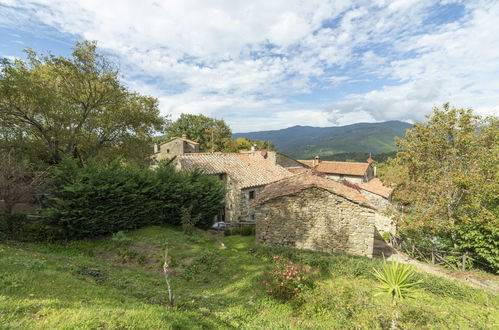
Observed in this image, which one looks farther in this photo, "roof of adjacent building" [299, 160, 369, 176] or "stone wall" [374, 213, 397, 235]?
"roof of adjacent building" [299, 160, 369, 176]

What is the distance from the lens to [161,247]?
40.6 feet

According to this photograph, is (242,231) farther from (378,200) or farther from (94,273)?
(378,200)

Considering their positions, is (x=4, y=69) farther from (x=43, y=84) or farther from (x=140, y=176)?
(x=140, y=176)

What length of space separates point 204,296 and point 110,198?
9108mm

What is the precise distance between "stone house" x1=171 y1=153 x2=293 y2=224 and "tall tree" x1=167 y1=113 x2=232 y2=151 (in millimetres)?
30125

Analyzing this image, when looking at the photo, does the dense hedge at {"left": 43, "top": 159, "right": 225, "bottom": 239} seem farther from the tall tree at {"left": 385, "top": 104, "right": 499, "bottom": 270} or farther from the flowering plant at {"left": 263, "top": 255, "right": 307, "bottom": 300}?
the tall tree at {"left": 385, "top": 104, "right": 499, "bottom": 270}

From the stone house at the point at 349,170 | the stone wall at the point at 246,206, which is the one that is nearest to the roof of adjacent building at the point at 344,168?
the stone house at the point at 349,170

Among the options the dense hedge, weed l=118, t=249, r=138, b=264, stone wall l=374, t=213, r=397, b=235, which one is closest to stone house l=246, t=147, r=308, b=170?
stone wall l=374, t=213, r=397, b=235

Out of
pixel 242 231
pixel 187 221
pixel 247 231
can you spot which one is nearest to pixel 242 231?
pixel 242 231

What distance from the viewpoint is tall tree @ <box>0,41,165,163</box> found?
583 inches

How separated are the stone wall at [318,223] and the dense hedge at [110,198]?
21.3ft

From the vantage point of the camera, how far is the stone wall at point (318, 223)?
12703 millimetres

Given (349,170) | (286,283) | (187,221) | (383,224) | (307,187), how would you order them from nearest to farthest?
1. (286,283)
2. (307,187)
3. (187,221)
4. (383,224)
5. (349,170)

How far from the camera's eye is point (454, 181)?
13.5 m
